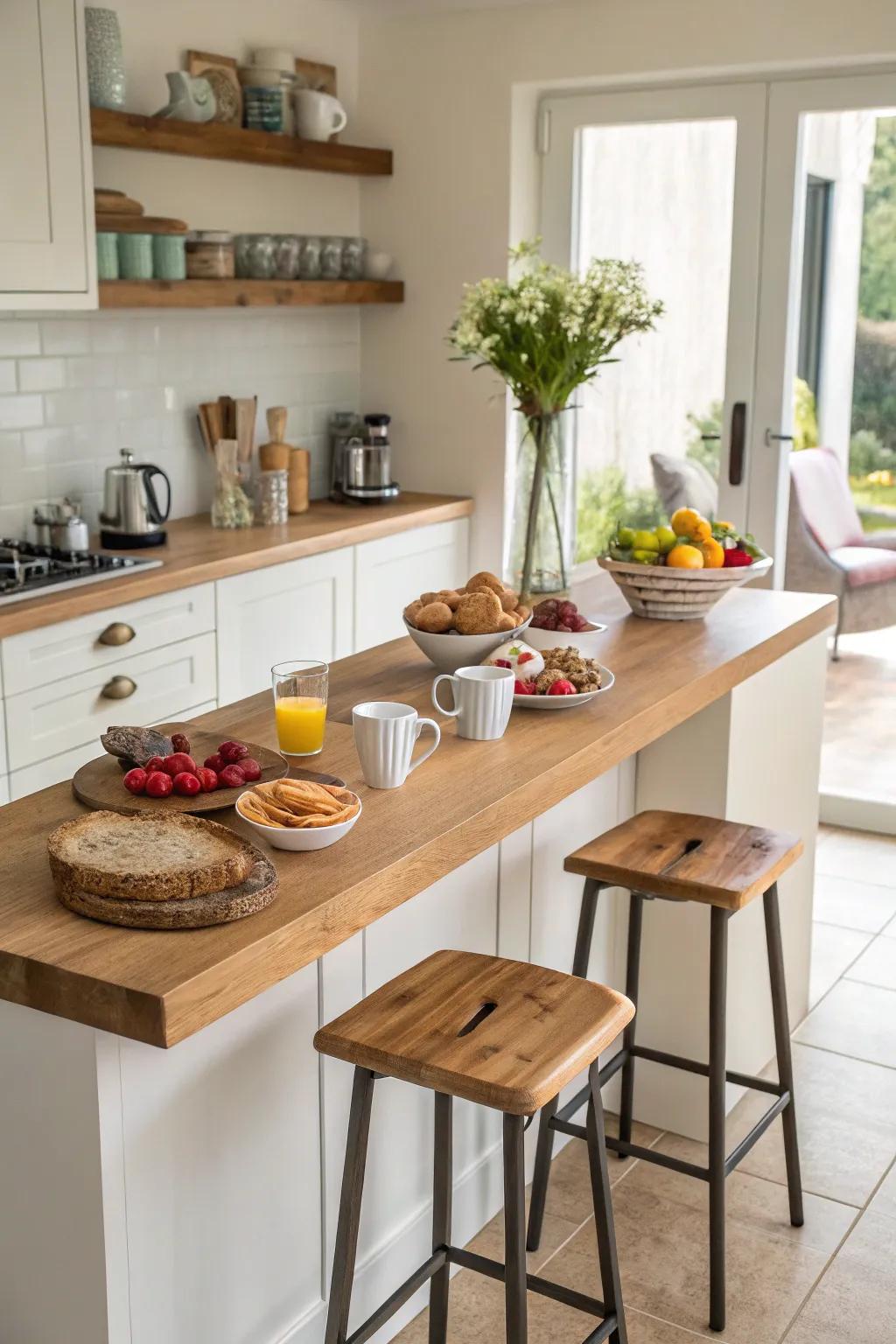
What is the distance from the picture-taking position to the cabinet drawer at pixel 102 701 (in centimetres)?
334

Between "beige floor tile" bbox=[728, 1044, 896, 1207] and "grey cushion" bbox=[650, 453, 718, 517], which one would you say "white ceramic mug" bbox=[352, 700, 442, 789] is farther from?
"grey cushion" bbox=[650, 453, 718, 517]

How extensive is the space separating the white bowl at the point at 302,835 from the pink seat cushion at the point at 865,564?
3225mm

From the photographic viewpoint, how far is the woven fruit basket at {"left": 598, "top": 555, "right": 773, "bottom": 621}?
9.98 ft

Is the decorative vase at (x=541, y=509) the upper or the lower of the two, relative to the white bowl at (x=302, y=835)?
upper

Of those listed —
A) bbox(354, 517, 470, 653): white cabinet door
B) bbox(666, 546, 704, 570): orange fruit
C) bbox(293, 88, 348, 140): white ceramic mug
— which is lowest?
bbox(354, 517, 470, 653): white cabinet door

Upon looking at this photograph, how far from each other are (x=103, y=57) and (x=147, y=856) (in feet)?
9.51

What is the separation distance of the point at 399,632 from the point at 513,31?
201 centimetres

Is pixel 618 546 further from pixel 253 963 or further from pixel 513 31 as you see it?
pixel 513 31

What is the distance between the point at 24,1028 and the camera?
1.68 m

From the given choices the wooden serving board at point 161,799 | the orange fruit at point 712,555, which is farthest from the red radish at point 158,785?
the orange fruit at point 712,555

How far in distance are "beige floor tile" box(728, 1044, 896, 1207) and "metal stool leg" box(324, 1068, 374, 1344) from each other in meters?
1.33

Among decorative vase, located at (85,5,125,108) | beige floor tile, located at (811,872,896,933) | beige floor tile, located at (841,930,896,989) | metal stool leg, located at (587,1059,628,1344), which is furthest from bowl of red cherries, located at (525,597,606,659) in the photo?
decorative vase, located at (85,5,125,108)

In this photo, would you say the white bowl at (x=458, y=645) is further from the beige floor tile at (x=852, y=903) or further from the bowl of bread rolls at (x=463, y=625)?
the beige floor tile at (x=852, y=903)

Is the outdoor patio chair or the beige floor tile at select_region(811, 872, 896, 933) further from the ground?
the outdoor patio chair
